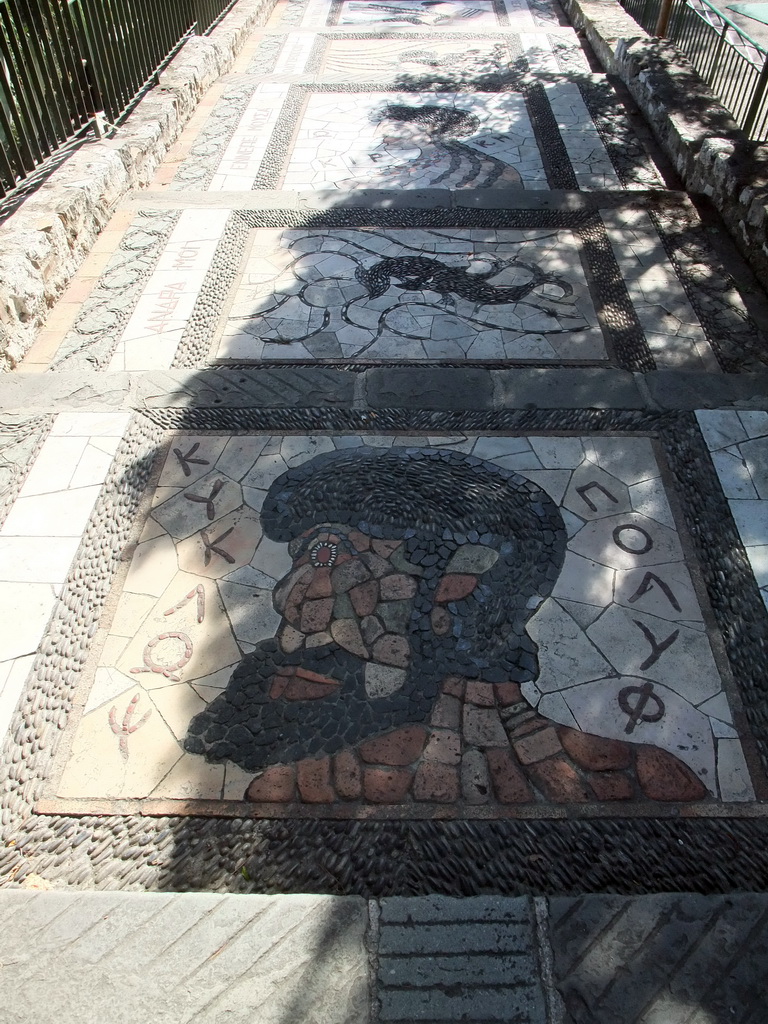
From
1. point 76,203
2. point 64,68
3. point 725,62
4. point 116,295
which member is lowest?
point 116,295

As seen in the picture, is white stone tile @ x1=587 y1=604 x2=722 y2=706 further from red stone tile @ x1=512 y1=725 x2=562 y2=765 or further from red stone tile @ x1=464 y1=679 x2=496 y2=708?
red stone tile @ x1=464 y1=679 x2=496 y2=708

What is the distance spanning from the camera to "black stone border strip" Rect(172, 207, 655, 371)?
15.9ft

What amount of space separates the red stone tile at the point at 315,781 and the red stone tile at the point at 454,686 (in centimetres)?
58

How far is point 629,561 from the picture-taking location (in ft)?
11.6

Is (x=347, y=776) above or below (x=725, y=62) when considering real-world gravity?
below

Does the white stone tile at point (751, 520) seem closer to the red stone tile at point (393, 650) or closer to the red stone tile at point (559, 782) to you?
the red stone tile at point (559, 782)

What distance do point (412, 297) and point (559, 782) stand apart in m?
3.71

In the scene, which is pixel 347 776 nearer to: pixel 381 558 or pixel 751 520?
pixel 381 558

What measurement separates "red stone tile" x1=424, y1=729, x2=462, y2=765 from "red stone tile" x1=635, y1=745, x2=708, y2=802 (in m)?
0.72

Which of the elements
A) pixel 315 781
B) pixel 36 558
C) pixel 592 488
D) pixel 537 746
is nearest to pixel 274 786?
pixel 315 781

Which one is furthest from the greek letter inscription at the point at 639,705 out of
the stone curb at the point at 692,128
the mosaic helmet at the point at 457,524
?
the stone curb at the point at 692,128

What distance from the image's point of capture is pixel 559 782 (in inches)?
109

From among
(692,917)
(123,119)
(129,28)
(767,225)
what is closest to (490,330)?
(767,225)

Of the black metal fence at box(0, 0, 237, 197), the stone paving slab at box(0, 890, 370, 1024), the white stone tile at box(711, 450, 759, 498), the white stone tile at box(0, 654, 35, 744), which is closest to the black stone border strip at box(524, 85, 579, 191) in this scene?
the white stone tile at box(711, 450, 759, 498)
